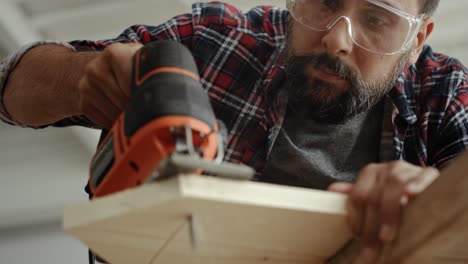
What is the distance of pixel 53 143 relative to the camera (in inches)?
147

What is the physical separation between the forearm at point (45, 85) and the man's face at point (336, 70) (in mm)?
539

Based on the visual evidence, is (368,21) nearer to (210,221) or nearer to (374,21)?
(374,21)

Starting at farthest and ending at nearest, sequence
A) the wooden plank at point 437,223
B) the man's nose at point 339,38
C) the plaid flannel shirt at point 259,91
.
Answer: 1. the plaid flannel shirt at point 259,91
2. the man's nose at point 339,38
3. the wooden plank at point 437,223

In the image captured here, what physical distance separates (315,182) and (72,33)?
1.88 meters

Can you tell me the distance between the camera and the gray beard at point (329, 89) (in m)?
1.52

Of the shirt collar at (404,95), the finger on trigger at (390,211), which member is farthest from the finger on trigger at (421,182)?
the shirt collar at (404,95)

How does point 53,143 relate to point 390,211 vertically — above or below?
below

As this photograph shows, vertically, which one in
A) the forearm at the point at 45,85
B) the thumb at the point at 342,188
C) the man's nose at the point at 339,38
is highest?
the man's nose at the point at 339,38

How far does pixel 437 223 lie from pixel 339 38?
2.33 ft

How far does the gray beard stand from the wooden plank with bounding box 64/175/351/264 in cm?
54

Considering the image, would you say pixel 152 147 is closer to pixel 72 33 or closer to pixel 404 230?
pixel 404 230

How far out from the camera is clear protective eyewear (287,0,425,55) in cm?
149

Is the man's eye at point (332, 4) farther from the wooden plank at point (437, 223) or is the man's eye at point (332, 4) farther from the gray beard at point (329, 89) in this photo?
the wooden plank at point (437, 223)

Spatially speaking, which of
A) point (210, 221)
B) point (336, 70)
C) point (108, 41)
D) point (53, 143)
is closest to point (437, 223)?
point (210, 221)
